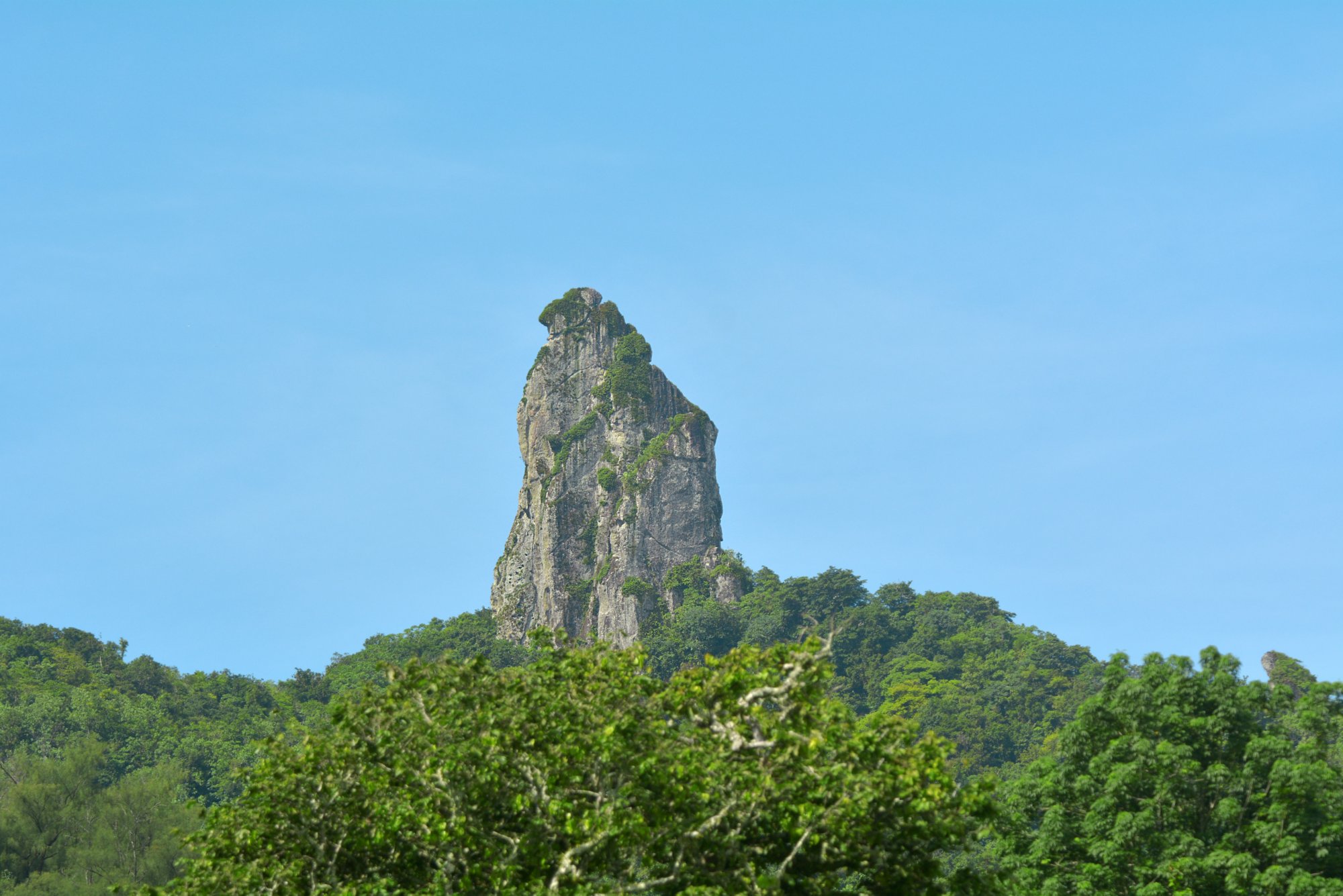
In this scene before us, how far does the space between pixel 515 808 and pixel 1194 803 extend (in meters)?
14.6

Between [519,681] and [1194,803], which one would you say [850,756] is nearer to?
[519,681]

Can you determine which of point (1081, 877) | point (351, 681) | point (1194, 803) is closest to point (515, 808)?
point (1081, 877)

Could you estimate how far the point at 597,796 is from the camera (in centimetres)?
1783

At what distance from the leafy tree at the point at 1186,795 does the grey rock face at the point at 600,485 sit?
9295cm

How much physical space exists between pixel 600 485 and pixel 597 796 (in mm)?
111530

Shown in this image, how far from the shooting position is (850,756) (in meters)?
18.1

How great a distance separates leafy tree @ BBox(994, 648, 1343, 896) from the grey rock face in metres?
92.9

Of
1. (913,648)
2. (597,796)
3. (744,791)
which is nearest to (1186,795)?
(744,791)

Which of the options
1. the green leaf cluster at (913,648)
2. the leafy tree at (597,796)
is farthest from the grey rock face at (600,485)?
the leafy tree at (597,796)

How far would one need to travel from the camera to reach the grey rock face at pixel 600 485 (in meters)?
126

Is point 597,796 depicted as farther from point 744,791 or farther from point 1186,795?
point 1186,795

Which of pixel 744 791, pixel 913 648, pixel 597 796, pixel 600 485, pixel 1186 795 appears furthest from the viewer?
pixel 600 485

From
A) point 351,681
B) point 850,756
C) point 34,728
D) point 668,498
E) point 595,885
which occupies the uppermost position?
point 668,498

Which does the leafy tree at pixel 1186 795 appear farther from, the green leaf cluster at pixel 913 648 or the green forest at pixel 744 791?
the green leaf cluster at pixel 913 648
